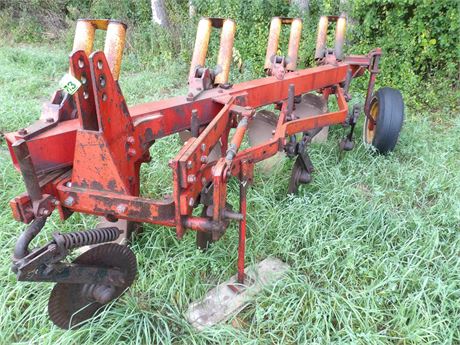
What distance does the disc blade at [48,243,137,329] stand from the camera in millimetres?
1816

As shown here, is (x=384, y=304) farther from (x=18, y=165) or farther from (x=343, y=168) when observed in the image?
(x=18, y=165)

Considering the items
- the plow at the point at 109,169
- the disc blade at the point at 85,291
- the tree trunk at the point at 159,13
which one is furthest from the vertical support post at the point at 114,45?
the tree trunk at the point at 159,13

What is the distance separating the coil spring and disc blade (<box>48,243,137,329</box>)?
0.06 m

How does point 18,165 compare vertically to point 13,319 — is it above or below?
above

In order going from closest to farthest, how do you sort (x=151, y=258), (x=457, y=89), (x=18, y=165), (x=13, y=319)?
(x=18, y=165)
(x=13, y=319)
(x=151, y=258)
(x=457, y=89)

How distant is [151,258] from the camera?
254 cm

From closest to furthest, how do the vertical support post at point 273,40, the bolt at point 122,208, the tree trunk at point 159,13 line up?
the bolt at point 122,208 < the vertical support post at point 273,40 < the tree trunk at point 159,13

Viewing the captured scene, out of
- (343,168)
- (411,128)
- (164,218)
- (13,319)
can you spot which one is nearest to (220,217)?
(164,218)

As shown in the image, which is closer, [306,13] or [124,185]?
[124,185]

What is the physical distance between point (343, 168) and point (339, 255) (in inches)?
51.4

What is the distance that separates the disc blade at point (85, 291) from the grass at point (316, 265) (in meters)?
0.09

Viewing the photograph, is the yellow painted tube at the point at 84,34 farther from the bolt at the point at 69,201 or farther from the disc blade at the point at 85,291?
the disc blade at the point at 85,291

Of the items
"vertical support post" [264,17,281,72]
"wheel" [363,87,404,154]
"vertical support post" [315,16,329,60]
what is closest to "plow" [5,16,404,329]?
"vertical support post" [264,17,281,72]

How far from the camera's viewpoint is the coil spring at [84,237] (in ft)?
5.37
